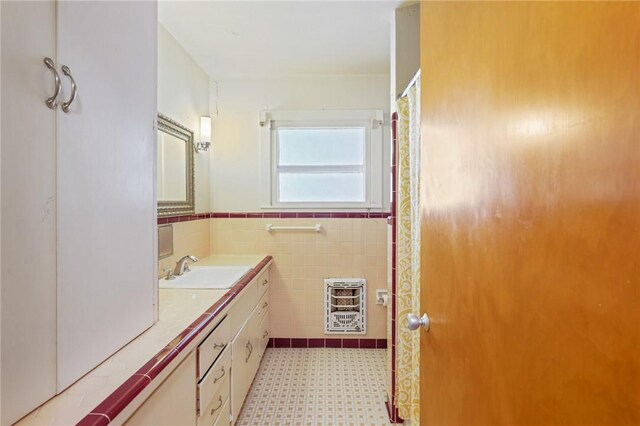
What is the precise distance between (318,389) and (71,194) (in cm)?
200

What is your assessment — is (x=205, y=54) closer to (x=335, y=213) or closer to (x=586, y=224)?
(x=335, y=213)

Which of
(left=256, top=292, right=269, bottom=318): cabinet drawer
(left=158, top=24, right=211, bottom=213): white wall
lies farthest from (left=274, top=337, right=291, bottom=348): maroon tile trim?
(left=158, top=24, right=211, bottom=213): white wall

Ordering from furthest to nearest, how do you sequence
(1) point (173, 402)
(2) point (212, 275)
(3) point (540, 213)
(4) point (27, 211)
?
(2) point (212, 275), (1) point (173, 402), (4) point (27, 211), (3) point (540, 213)

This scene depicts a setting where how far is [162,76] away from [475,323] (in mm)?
2152

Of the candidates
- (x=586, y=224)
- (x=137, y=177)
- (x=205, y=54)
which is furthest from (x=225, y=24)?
(x=586, y=224)

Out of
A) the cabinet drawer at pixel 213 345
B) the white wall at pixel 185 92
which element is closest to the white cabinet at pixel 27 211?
the cabinet drawer at pixel 213 345

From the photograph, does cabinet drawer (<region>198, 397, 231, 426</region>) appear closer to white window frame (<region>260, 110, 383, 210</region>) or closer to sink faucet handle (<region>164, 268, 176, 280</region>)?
sink faucet handle (<region>164, 268, 176, 280</region>)

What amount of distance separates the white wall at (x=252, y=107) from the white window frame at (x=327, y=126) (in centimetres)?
6

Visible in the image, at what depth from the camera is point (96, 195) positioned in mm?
823

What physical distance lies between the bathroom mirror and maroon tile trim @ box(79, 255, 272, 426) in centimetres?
104

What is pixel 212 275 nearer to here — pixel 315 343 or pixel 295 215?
pixel 295 215

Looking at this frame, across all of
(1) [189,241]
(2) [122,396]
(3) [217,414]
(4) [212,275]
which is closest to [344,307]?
(4) [212,275]

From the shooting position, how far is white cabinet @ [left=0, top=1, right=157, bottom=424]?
61 centimetres

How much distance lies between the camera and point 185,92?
2320 millimetres
